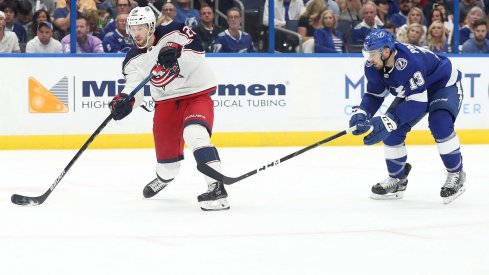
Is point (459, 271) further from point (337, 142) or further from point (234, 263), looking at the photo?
point (337, 142)

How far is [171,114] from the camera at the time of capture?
5.88 m

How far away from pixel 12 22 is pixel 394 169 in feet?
13.9

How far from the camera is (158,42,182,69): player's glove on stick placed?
5.52 metres

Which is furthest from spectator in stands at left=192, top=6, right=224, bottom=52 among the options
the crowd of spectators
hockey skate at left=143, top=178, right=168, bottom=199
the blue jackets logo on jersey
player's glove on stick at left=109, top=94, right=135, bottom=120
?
player's glove on stick at left=109, top=94, right=135, bottom=120

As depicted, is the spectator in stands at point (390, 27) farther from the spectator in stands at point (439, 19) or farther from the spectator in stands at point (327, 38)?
the spectator in stands at point (327, 38)

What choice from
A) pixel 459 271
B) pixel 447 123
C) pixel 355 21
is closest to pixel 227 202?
pixel 447 123

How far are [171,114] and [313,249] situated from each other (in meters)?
1.83

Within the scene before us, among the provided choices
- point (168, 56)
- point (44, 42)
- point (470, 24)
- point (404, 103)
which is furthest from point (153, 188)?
point (470, 24)

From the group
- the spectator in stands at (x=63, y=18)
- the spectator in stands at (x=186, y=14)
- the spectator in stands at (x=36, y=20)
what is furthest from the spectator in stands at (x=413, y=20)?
the spectator in stands at (x=36, y=20)

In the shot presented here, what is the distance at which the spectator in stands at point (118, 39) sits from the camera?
30.2ft

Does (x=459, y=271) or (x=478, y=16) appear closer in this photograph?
(x=459, y=271)

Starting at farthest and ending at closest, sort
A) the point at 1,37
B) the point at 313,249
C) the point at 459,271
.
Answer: the point at 1,37 → the point at 313,249 → the point at 459,271

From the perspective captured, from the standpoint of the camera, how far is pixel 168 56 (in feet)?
18.1

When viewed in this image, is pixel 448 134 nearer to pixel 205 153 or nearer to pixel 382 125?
pixel 382 125
